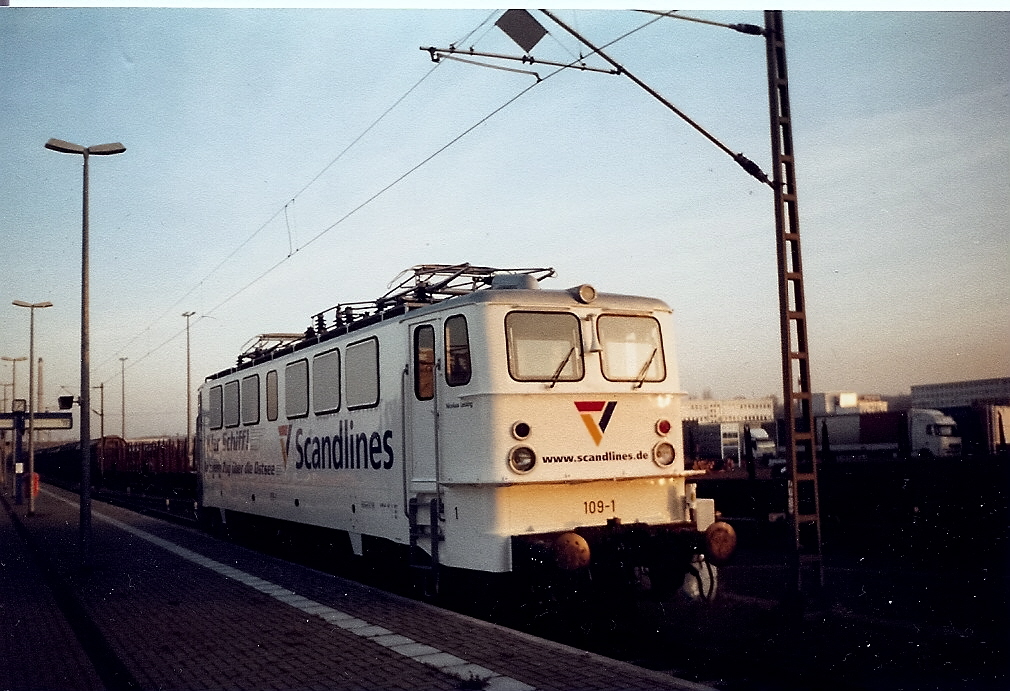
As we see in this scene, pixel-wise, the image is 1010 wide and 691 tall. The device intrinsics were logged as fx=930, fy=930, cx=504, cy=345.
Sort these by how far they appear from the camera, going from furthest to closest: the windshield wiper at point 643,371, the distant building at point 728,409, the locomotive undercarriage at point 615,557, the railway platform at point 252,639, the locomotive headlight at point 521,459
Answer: the distant building at point 728,409 → the windshield wiper at point 643,371 → the locomotive headlight at point 521,459 → the locomotive undercarriage at point 615,557 → the railway platform at point 252,639

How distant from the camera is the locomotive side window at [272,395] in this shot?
1411 cm

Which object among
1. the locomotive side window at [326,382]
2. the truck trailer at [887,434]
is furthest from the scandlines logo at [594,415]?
the truck trailer at [887,434]

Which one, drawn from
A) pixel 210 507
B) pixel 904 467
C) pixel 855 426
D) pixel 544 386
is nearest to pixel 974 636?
pixel 544 386

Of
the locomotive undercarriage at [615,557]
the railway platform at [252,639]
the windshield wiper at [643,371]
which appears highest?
the windshield wiper at [643,371]

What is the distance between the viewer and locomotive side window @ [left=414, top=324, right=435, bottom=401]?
9.42 metres

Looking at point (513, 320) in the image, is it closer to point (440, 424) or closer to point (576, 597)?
point (440, 424)

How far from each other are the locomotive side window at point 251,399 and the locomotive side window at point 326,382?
304 cm

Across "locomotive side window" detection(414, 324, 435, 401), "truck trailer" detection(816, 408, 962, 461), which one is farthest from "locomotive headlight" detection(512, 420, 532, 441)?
"truck trailer" detection(816, 408, 962, 461)

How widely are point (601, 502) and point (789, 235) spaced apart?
11.5 feet

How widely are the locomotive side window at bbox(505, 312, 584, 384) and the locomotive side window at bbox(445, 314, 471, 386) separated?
1.41 feet

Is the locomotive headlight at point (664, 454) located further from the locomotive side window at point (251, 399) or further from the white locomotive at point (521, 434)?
the locomotive side window at point (251, 399)

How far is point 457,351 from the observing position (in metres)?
9.12

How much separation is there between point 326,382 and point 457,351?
3422 mm

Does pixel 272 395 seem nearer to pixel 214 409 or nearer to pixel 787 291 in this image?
pixel 214 409
